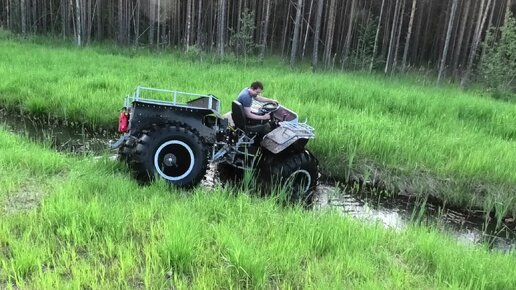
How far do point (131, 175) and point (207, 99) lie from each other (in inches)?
54.7

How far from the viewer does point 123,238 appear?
11.8 feet

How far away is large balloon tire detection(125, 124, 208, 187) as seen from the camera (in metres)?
5.00

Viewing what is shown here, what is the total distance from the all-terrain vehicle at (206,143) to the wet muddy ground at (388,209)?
0.51m

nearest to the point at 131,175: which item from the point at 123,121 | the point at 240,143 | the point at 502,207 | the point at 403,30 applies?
the point at 123,121

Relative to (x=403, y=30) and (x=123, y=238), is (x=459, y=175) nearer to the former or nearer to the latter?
(x=123, y=238)

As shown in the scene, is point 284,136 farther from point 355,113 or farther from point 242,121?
point 355,113

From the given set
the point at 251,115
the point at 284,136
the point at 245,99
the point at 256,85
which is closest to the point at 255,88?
the point at 256,85

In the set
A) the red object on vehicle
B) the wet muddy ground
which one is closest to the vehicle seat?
the wet muddy ground

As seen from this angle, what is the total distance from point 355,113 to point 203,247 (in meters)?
5.62

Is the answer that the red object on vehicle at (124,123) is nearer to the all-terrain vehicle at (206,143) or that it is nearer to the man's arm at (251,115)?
the all-terrain vehicle at (206,143)

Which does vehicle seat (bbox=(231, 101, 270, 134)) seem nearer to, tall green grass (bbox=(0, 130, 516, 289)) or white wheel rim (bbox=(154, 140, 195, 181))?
white wheel rim (bbox=(154, 140, 195, 181))

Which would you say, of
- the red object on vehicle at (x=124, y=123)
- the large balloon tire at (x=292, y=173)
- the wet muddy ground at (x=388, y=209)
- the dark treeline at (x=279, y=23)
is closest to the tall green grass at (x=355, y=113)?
the wet muddy ground at (x=388, y=209)

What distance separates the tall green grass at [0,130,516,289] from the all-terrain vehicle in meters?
0.52

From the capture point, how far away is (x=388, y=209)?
588cm
